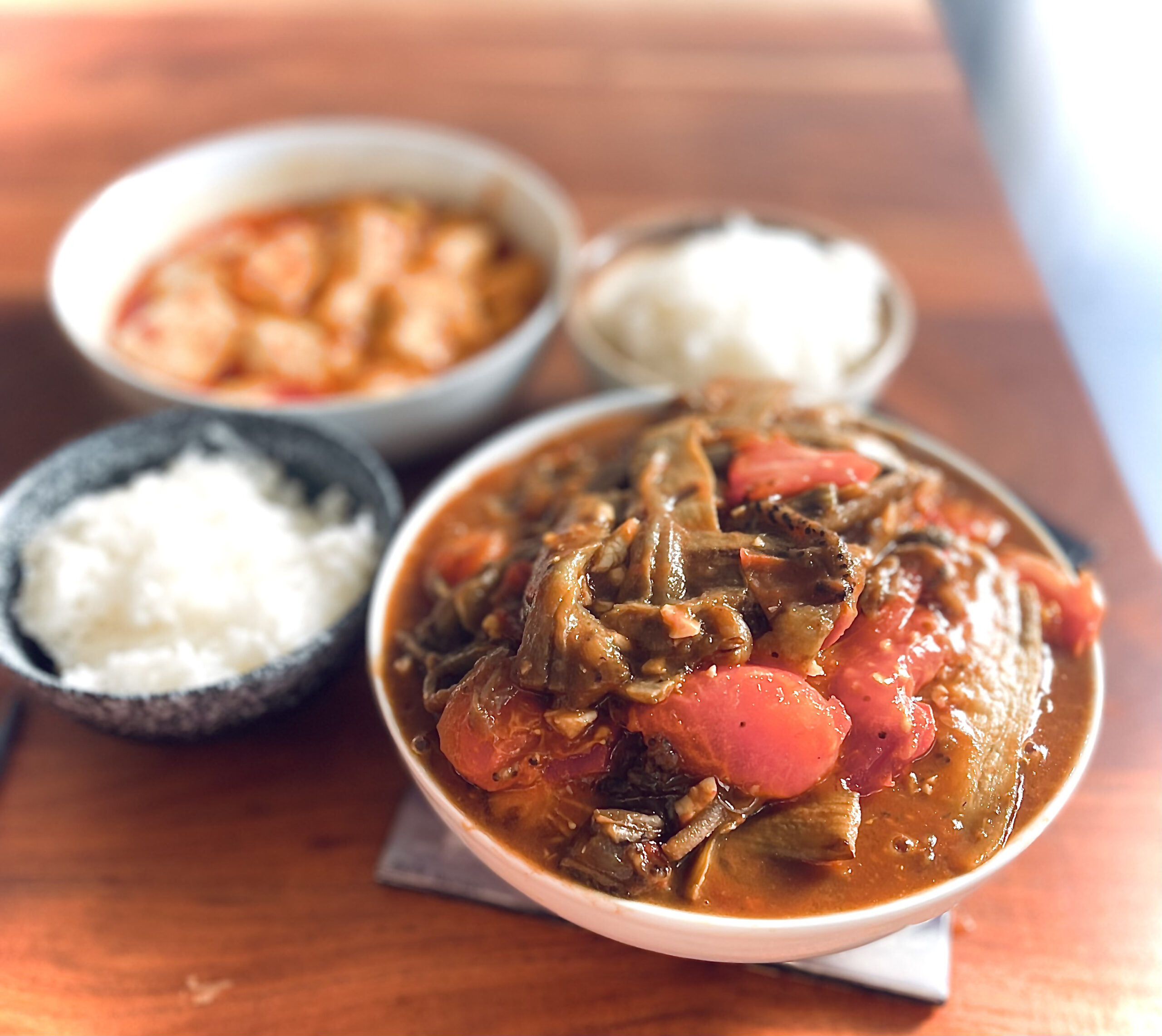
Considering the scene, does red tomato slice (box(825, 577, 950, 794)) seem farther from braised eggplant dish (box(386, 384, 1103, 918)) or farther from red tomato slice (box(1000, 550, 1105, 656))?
red tomato slice (box(1000, 550, 1105, 656))

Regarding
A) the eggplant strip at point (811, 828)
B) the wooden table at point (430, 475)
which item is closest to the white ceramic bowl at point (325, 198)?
the wooden table at point (430, 475)

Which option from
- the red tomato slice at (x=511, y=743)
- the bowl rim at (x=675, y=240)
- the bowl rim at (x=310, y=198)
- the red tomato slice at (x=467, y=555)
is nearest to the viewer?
the red tomato slice at (x=511, y=743)

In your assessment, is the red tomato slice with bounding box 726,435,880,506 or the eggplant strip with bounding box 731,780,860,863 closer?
the eggplant strip with bounding box 731,780,860,863

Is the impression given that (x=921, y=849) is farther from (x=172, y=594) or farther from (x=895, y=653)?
(x=172, y=594)

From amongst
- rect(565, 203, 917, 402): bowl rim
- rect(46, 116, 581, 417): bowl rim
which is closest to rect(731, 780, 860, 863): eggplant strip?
rect(565, 203, 917, 402): bowl rim

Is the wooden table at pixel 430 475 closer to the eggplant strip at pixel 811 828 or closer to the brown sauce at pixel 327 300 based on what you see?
the brown sauce at pixel 327 300

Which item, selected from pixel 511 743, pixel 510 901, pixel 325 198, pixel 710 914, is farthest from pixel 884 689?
pixel 325 198

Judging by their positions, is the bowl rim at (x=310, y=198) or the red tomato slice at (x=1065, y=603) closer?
the red tomato slice at (x=1065, y=603)

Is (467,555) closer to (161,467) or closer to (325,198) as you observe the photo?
(161,467)
